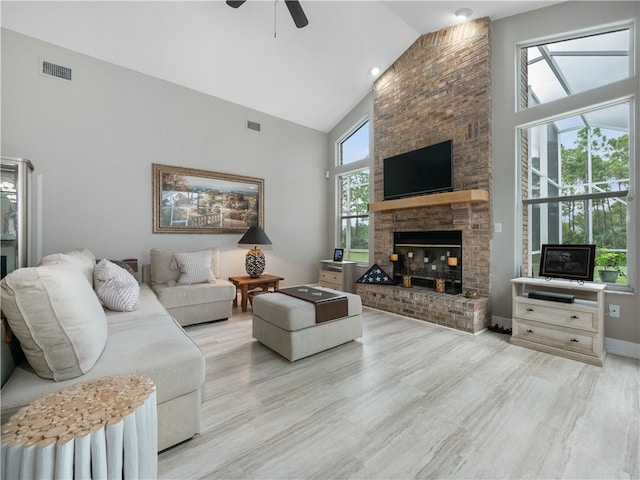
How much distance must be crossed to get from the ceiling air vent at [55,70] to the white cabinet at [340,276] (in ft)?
15.2

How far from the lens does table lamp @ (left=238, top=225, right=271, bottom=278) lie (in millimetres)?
4348

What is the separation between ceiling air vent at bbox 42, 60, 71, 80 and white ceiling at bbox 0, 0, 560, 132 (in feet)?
0.88

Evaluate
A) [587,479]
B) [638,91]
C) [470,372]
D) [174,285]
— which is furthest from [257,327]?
[638,91]

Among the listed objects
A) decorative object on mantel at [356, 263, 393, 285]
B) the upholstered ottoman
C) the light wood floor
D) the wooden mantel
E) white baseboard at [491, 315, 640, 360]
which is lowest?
the light wood floor

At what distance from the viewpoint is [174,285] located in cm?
361

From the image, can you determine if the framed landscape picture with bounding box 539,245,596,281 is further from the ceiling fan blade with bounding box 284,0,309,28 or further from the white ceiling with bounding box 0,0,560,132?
the ceiling fan blade with bounding box 284,0,309,28

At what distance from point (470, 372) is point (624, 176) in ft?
8.05

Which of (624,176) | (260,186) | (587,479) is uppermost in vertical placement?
(260,186)

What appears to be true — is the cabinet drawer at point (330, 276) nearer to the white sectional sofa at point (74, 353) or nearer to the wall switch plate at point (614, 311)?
the wall switch plate at point (614, 311)

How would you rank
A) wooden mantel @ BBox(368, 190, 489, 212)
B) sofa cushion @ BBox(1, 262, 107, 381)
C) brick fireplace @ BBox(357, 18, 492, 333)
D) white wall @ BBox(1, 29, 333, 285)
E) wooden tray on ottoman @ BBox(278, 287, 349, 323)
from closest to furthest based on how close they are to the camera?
sofa cushion @ BBox(1, 262, 107, 381) → wooden tray on ottoman @ BBox(278, 287, 349, 323) → white wall @ BBox(1, 29, 333, 285) → wooden mantel @ BBox(368, 190, 489, 212) → brick fireplace @ BBox(357, 18, 492, 333)

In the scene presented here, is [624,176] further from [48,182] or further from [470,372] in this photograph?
[48,182]

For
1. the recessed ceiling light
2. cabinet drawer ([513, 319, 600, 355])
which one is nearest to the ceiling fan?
the recessed ceiling light

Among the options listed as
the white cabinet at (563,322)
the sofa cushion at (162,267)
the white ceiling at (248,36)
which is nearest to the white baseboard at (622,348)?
the white cabinet at (563,322)

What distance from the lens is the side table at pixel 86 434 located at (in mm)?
863
